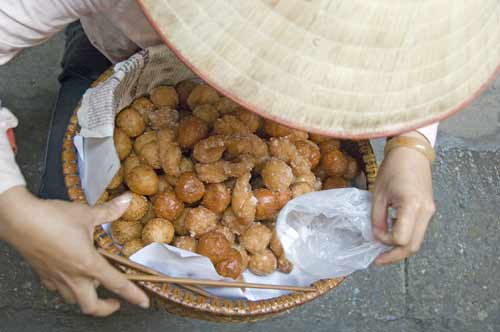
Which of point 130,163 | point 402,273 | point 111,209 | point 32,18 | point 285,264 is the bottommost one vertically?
point 402,273

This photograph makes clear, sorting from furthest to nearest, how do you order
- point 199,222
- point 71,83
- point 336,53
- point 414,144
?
1. point 71,83
2. point 199,222
3. point 414,144
4. point 336,53

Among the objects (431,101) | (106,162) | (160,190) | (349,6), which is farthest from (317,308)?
(349,6)

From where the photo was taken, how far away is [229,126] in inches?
49.9

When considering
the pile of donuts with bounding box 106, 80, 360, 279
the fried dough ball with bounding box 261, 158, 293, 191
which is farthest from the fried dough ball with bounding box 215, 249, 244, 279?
the fried dough ball with bounding box 261, 158, 293, 191

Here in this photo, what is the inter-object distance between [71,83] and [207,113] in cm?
48

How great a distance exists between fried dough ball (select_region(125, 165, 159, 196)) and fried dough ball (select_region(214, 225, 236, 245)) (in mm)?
195

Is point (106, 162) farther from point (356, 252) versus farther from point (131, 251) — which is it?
point (356, 252)

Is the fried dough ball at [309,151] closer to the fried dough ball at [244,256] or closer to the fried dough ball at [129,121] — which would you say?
the fried dough ball at [244,256]

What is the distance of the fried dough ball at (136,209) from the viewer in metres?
1.18

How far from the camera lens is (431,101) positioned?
0.63 meters

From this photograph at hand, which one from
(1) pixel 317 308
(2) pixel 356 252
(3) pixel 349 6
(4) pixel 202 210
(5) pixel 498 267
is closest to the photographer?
(3) pixel 349 6

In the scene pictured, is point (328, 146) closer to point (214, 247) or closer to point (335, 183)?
point (335, 183)

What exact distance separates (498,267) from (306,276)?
122cm

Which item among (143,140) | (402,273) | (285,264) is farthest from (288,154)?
(402,273)
